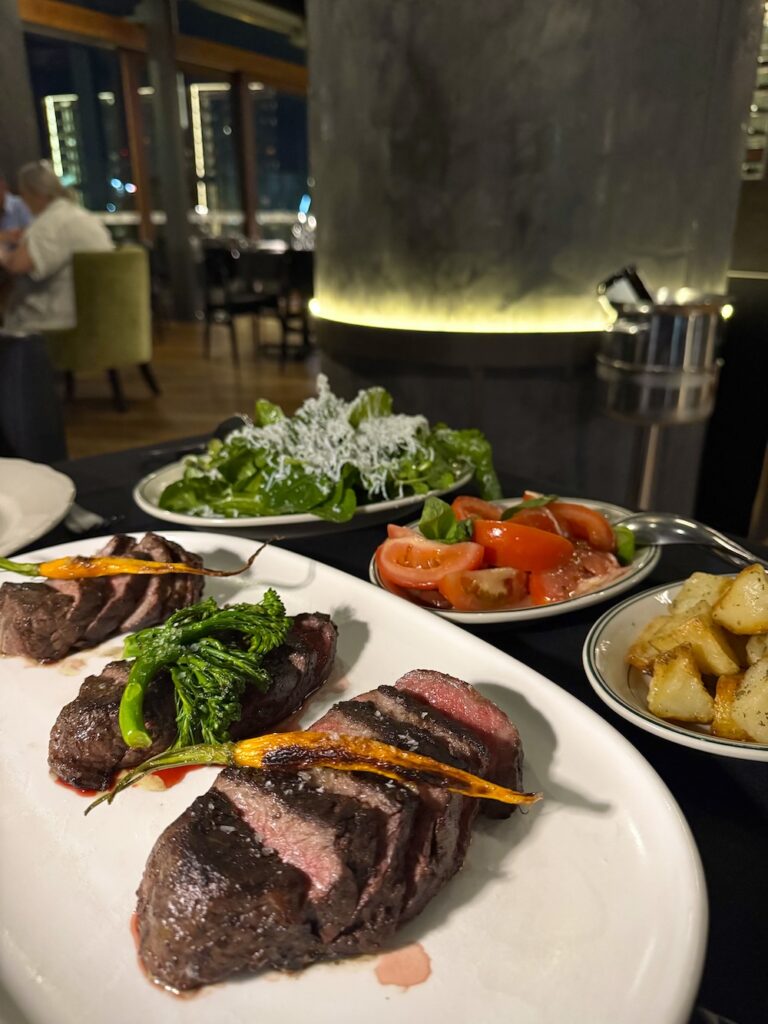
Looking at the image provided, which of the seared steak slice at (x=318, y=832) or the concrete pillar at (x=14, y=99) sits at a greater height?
the concrete pillar at (x=14, y=99)

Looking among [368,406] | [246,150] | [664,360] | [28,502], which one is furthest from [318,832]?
[246,150]

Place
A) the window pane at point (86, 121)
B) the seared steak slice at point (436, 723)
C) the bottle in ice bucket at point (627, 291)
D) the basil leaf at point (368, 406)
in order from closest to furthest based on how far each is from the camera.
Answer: the seared steak slice at point (436, 723), the basil leaf at point (368, 406), the bottle in ice bucket at point (627, 291), the window pane at point (86, 121)

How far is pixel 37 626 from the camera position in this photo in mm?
1233

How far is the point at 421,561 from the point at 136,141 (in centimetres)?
1455

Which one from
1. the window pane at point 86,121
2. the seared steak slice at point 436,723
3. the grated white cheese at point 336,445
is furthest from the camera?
the window pane at point 86,121

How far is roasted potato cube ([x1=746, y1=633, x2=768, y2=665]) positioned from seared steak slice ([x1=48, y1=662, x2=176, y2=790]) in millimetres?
887

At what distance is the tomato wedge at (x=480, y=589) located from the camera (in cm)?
136

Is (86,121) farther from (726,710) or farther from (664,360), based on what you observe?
(726,710)

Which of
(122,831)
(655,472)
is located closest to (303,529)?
(122,831)

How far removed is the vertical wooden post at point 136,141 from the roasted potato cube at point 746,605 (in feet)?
47.1

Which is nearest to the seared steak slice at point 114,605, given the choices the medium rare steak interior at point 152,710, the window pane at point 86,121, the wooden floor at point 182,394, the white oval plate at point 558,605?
the medium rare steak interior at point 152,710

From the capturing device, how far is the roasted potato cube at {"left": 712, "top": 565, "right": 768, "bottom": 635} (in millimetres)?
1101

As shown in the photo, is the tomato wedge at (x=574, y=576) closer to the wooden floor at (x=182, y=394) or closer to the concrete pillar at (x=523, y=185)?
the concrete pillar at (x=523, y=185)

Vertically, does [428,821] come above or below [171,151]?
below
